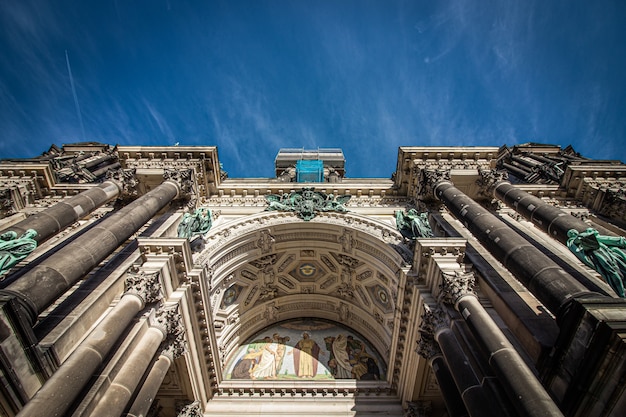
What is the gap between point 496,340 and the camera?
666 cm

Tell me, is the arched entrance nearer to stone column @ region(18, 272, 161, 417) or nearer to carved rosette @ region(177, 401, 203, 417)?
carved rosette @ region(177, 401, 203, 417)

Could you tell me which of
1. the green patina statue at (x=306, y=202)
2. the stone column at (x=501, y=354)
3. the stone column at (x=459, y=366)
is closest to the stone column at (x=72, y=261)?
the green patina statue at (x=306, y=202)

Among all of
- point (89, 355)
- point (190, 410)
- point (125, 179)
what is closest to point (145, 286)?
point (89, 355)

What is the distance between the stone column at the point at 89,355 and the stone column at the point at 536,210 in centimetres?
1098

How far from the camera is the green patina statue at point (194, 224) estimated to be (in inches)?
453

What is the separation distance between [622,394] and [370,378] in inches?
361

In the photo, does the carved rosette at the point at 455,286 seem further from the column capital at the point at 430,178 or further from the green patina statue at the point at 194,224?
the green patina statue at the point at 194,224

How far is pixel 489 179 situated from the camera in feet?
43.0

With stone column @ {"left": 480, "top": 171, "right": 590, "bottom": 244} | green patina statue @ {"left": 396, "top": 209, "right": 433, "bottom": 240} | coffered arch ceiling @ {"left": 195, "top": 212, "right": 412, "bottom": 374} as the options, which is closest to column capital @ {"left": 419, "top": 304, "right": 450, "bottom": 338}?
coffered arch ceiling @ {"left": 195, "top": 212, "right": 412, "bottom": 374}

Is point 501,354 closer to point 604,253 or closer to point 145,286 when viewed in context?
point 604,253

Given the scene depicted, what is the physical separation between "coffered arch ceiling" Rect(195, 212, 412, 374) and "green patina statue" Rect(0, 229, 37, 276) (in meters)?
4.79

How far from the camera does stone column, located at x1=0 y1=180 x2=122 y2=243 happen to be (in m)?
8.34

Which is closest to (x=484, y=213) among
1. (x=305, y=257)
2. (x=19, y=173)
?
(x=305, y=257)

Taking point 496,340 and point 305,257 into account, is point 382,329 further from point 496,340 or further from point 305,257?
point 496,340
